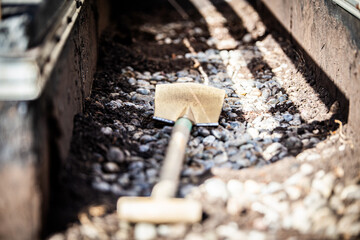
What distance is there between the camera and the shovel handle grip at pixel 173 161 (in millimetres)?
1945

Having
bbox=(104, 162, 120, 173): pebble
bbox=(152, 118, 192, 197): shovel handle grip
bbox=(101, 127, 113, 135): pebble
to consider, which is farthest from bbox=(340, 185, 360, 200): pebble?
bbox=(101, 127, 113, 135): pebble

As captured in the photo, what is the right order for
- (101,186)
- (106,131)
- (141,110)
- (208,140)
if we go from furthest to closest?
(141,110) < (208,140) < (106,131) < (101,186)

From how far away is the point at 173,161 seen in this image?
2.14 metres

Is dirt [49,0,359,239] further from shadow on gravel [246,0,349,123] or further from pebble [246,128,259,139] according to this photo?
pebble [246,128,259,139]

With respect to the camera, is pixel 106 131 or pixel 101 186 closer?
pixel 101 186

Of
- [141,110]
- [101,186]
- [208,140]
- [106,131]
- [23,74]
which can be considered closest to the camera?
[23,74]

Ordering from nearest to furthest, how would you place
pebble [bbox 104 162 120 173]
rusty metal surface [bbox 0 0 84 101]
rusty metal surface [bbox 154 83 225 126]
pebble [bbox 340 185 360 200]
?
rusty metal surface [bbox 0 0 84 101] → pebble [bbox 340 185 360 200] → pebble [bbox 104 162 120 173] → rusty metal surface [bbox 154 83 225 126]

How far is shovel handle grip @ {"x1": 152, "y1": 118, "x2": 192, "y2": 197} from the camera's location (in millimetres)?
1945

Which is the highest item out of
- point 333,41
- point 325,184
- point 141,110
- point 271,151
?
point 333,41

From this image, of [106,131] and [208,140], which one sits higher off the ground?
[106,131]

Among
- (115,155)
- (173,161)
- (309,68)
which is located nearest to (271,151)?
(173,161)

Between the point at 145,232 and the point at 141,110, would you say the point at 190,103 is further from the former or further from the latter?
the point at 145,232

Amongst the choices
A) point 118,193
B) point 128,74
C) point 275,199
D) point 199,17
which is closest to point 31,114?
point 118,193

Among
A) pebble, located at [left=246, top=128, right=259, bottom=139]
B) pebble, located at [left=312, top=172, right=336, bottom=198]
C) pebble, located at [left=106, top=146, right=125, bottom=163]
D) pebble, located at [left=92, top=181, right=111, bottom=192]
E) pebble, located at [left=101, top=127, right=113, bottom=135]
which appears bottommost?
pebble, located at [left=246, top=128, right=259, bottom=139]
